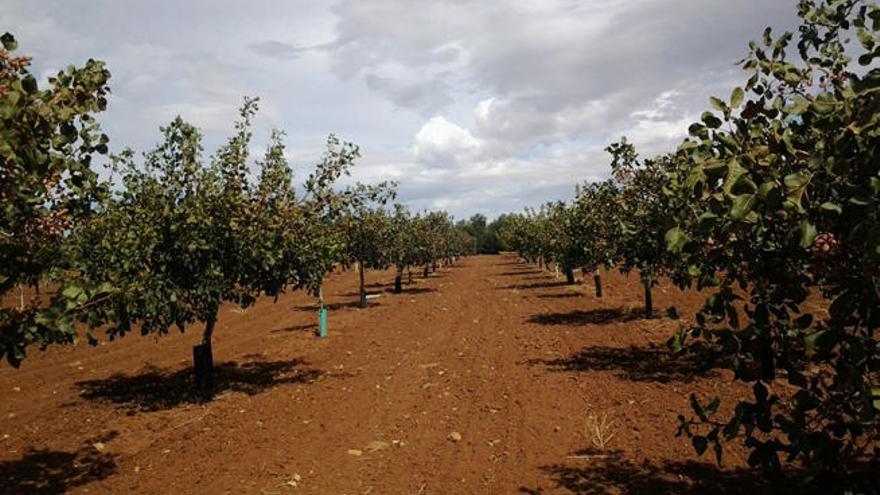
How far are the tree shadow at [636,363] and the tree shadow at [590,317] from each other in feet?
16.1

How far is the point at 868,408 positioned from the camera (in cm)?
258

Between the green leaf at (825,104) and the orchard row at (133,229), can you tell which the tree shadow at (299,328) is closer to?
the orchard row at (133,229)

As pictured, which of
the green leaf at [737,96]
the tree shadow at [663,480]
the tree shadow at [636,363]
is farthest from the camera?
the tree shadow at [636,363]

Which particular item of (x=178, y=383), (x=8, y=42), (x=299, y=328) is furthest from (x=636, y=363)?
(x=299, y=328)

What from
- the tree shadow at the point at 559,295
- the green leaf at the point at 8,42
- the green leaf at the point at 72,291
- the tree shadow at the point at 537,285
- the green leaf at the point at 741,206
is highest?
the green leaf at the point at 8,42

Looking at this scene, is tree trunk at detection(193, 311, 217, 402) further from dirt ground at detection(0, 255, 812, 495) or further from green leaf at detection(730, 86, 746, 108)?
green leaf at detection(730, 86, 746, 108)

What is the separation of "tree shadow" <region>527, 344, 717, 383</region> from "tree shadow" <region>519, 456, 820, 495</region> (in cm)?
482

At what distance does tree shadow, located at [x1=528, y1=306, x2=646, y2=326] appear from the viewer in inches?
836

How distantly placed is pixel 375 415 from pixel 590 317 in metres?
13.6

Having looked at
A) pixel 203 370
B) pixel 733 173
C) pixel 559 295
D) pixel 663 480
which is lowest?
pixel 663 480

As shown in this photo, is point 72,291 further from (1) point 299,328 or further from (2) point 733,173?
(1) point 299,328

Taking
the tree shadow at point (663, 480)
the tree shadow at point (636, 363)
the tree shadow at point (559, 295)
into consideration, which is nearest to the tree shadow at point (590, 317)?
the tree shadow at point (636, 363)

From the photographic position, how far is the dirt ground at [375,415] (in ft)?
26.3

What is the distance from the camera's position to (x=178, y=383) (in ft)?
47.3
